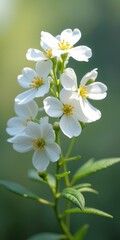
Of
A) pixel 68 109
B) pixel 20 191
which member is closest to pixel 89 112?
pixel 68 109

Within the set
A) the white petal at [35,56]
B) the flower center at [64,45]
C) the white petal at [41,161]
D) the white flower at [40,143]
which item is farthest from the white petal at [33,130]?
the flower center at [64,45]

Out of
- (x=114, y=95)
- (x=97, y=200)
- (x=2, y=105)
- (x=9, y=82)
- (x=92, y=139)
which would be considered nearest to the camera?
(x=97, y=200)

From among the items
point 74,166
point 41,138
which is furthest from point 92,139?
point 41,138

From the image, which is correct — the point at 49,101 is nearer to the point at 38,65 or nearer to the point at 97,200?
Result: the point at 38,65

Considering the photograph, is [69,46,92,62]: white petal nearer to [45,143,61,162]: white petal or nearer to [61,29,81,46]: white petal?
[61,29,81,46]: white petal

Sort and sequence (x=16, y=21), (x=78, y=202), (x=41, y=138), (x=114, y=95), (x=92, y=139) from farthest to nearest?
1. (x=16, y=21)
2. (x=114, y=95)
3. (x=92, y=139)
4. (x=41, y=138)
5. (x=78, y=202)

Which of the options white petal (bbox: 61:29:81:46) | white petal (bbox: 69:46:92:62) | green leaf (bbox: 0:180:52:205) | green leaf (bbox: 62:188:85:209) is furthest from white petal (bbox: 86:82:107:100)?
green leaf (bbox: 0:180:52:205)
